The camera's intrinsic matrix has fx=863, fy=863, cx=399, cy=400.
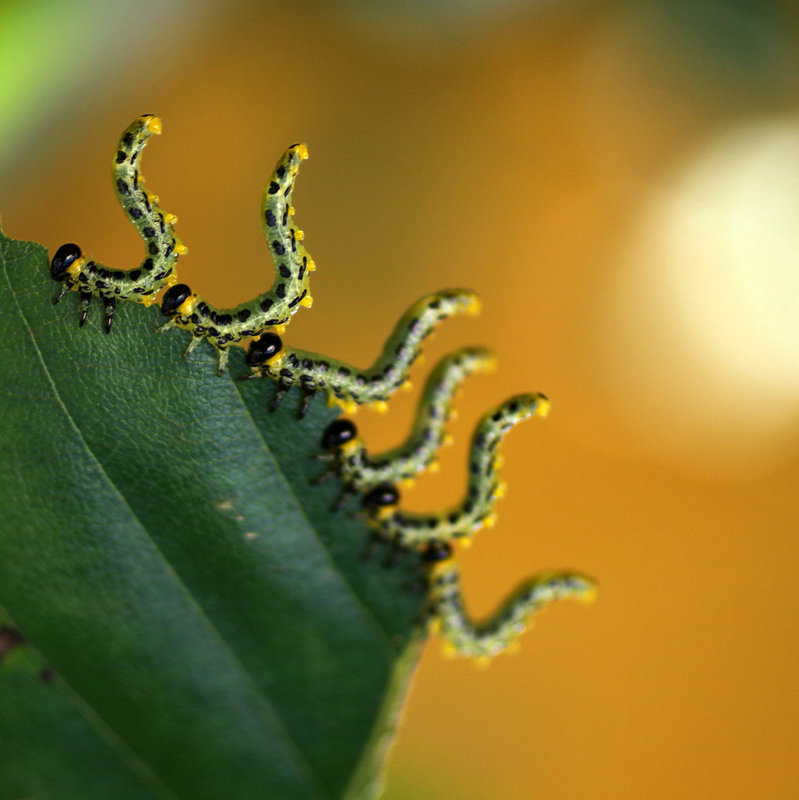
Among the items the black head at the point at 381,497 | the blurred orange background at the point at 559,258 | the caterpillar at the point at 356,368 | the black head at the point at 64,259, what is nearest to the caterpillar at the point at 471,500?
the black head at the point at 381,497

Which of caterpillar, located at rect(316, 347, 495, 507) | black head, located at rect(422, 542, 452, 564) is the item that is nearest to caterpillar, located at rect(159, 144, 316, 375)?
caterpillar, located at rect(316, 347, 495, 507)

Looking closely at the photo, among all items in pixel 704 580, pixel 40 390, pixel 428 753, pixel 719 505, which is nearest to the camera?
pixel 40 390

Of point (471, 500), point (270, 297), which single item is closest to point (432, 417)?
point (471, 500)

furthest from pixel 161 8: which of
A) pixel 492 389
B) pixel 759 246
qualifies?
pixel 759 246

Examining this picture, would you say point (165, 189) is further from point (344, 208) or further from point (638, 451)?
point (638, 451)

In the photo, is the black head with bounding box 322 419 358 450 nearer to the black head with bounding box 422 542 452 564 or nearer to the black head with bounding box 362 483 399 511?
the black head with bounding box 362 483 399 511

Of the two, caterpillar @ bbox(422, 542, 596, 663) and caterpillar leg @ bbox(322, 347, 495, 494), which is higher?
caterpillar leg @ bbox(322, 347, 495, 494)
